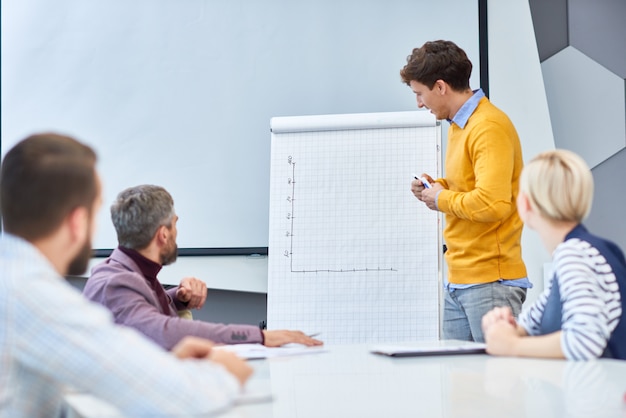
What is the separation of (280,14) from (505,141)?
1.84 m

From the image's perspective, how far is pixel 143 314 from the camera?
6.32 ft

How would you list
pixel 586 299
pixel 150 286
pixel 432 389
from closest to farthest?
pixel 432 389, pixel 586 299, pixel 150 286

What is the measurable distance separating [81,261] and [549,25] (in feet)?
10.7

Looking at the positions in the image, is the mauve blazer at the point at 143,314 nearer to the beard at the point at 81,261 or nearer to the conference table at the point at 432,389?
the conference table at the point at 432,389

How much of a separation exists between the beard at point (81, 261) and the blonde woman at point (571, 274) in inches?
36.6

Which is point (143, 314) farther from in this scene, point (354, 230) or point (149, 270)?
point (354, 230)

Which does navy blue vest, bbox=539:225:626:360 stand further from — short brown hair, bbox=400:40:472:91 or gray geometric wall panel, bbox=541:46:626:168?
gray geometric wall panel, bbox=541:46:626:168

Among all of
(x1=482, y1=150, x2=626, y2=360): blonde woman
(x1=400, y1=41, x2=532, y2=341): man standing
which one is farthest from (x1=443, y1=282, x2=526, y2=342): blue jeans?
(x1=482, y1=150, x2=626, y2=360): blonde woman

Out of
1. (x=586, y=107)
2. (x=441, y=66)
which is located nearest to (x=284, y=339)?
(x=441, y=66)

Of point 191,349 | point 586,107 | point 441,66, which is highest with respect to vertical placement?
point 586,107

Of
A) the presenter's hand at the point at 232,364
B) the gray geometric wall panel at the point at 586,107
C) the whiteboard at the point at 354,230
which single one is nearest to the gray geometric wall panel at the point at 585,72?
the gray geometric wall panel at the point at 586,107

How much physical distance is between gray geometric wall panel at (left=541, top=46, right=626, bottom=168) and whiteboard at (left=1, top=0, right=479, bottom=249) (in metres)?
0.56

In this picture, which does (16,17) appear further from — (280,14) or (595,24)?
(595,24)

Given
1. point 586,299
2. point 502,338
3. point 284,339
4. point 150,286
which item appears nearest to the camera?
point 586,299
